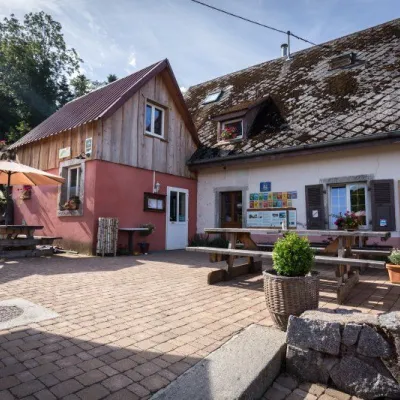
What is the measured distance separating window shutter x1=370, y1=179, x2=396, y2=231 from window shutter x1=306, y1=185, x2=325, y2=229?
1370mm

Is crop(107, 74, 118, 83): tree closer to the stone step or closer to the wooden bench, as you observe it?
the wooden bench

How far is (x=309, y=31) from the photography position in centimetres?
971

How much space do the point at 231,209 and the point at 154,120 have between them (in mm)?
4383

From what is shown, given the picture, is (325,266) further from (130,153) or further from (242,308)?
(130,153)

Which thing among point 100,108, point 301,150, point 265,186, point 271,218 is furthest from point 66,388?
point 265,186

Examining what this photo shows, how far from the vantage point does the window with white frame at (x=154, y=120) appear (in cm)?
1088

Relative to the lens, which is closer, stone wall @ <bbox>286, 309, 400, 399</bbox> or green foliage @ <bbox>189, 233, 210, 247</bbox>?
stone wall @ <bbox>286, 309, 400, 399</bbox>

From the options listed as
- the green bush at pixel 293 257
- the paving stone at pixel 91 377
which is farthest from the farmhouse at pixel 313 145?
the paving stone at pixel 91 377

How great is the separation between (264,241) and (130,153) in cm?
544

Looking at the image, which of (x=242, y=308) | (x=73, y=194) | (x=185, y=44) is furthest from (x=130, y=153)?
(x=242, y=308)

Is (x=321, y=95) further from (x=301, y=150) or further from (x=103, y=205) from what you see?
(x=103, y=205)

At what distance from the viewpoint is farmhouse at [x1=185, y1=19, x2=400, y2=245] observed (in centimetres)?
851

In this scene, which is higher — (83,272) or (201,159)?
(201,159)

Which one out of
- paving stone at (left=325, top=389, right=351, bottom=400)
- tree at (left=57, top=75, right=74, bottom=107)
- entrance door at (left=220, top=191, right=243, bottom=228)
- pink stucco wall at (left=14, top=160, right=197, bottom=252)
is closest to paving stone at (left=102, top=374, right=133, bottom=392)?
paving stone at (left=325, top=389, right=351, bottom=400)
